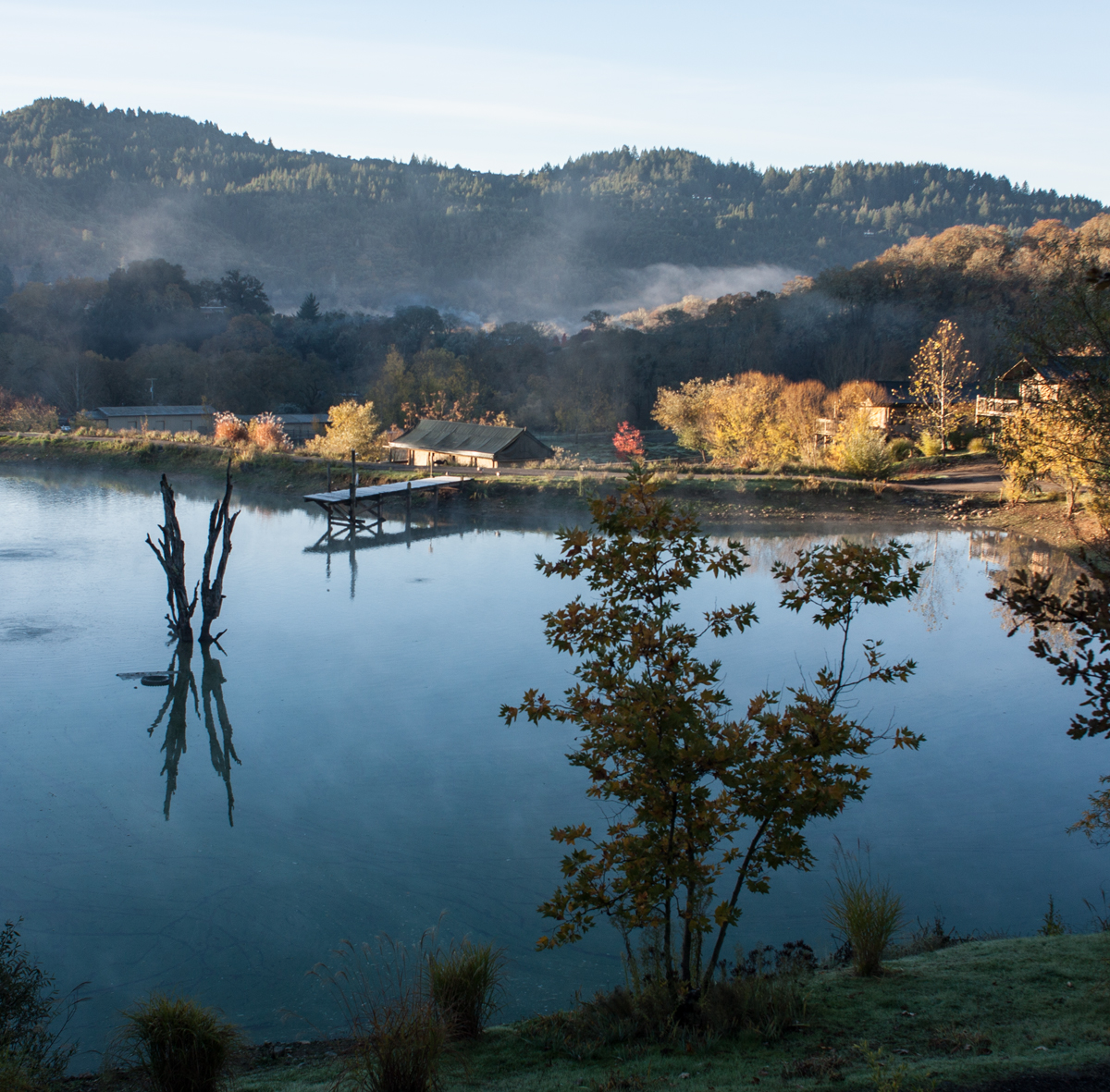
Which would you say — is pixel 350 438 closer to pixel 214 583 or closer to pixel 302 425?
pixel 302 425

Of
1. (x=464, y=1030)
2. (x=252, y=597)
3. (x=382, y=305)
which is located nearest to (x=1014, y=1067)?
(x=464, y=1030)

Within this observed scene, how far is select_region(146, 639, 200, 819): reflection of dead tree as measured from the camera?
1193 cm

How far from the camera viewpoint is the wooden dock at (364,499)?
101 ft

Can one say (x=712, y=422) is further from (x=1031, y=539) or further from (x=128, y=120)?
(x=128, y=120)

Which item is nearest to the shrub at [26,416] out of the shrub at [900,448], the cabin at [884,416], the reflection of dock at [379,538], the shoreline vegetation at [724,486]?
the shoreline vegetation at [724,486]

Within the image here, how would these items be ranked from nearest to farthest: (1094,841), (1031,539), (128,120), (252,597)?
(1094,841)
(252,597)
(1031,539)
(128,120)

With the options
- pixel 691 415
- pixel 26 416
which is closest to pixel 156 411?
pixel 26 416

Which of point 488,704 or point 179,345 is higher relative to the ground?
point 179,345

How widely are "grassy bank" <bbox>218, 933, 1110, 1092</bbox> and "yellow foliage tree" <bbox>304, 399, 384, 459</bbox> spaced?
3854 cm

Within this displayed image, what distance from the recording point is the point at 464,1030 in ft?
19.4

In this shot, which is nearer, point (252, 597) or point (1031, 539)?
point (252, 597)

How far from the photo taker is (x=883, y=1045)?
512cm

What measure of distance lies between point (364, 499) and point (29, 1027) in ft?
89.5

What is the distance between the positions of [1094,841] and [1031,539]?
62.2ft
